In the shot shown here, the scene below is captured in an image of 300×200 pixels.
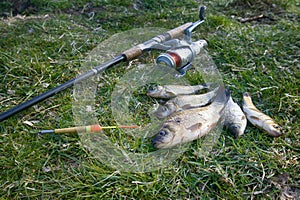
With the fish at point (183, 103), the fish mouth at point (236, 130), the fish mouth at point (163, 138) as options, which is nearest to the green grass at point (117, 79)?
the fish mouth at point (236, 130)

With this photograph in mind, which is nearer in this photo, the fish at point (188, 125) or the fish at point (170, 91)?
the fish at point (188, 125)

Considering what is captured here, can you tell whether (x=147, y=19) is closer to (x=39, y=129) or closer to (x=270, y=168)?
(x=39, y=129)

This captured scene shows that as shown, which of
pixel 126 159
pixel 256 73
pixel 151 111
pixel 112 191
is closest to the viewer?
pixel 112 191

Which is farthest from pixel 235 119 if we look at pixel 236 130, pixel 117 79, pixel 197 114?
pixel 117 79

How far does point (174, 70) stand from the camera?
306 cm

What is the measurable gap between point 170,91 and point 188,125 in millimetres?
533

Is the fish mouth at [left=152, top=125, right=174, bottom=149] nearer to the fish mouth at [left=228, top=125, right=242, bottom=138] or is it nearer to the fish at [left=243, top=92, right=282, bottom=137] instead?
the fish mouth at [left=228, top=125, right=242, bottom=138]

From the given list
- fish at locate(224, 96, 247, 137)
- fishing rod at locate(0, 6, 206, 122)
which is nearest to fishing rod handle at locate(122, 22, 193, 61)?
fishing rod at locate(0, 6, 206, 122)

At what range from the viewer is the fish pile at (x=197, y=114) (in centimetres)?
236

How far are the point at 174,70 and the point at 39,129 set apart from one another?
1.22m

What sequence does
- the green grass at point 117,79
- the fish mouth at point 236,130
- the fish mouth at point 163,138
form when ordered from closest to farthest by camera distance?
the green grass at point 117,79 < the fish mouth at point 163,138 < the fish mouth at point 236,130

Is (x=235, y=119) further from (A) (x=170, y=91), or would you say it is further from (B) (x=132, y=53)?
(B) (x=132, y=53)

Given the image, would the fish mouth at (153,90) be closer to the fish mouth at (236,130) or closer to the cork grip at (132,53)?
the cork grip at (132,53)

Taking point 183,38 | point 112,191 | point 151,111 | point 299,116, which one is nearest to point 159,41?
point 183,38
